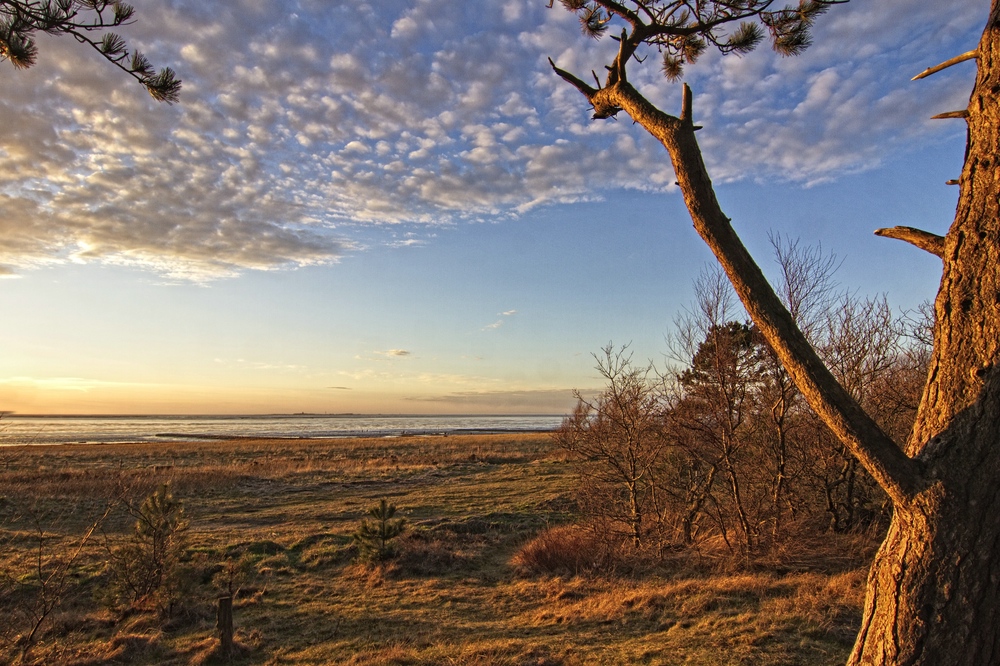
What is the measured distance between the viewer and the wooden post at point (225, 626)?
7117 mm

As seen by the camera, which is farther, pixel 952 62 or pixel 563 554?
pixel 563 554

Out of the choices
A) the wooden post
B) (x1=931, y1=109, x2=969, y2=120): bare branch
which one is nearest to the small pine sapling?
the wooden post

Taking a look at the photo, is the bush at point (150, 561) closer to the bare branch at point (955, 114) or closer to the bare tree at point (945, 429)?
the bare tree at point (945, 429)

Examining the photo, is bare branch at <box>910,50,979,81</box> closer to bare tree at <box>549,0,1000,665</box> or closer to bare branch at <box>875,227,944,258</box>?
Result: bare tree at <box>549,0,1000,665</box>

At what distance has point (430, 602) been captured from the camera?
9.35 m

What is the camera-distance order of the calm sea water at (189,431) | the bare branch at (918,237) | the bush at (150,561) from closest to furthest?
the bare branch at (918,237) < the bush at (150,561) < the calm sea water at (189,431)

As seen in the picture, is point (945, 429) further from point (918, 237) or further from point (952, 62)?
point (952, 62)

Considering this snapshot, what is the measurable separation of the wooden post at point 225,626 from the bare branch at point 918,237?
25.6ft

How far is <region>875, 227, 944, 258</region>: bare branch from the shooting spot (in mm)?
2980

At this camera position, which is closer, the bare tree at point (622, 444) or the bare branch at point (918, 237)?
the bare branch at point (918, 237)

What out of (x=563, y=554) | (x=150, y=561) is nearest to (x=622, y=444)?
(x=563, y=554)

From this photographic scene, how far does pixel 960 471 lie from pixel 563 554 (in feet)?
29.9

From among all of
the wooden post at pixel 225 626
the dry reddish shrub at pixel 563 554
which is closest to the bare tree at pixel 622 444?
the dry reddish shrub at pixel 563 554

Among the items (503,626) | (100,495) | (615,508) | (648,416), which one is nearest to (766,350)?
(648,416)
